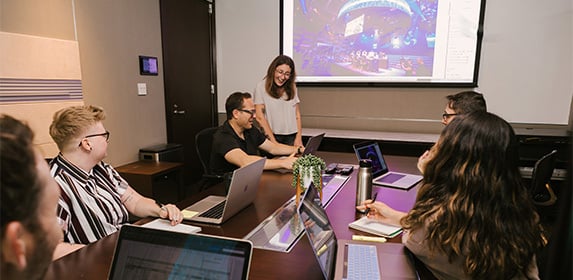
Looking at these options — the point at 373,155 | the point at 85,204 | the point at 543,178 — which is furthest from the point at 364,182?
the point at 543,178

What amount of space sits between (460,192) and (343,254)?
42 centimetres

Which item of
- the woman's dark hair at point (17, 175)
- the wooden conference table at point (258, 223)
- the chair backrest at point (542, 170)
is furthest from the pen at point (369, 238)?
the chair backrest at point (542, 170)

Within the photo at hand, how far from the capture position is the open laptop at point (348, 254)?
1.02 metres

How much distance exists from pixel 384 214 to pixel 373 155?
2.64 ft

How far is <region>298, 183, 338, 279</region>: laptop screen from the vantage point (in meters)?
0.98

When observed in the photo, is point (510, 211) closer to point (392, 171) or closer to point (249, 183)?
point (249, 183)

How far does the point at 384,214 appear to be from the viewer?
1441mm

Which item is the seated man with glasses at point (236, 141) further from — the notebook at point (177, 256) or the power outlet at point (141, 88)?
the power outlet at point (141, 88)

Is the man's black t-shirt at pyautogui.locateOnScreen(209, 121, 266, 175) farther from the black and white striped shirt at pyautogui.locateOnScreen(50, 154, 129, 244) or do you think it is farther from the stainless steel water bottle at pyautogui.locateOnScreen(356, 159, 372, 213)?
the stainless steel water bottle at pyautogui.locateOnScreen(356, 159, 372, 213)

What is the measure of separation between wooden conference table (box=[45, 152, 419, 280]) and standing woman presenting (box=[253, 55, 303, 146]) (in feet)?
4.01

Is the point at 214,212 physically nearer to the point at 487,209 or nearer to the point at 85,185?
the point at 85,185

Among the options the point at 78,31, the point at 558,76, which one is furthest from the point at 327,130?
the point at 78,31

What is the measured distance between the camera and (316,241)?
3.27ft

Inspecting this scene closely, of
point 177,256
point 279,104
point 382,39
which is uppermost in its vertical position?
point 382,39
